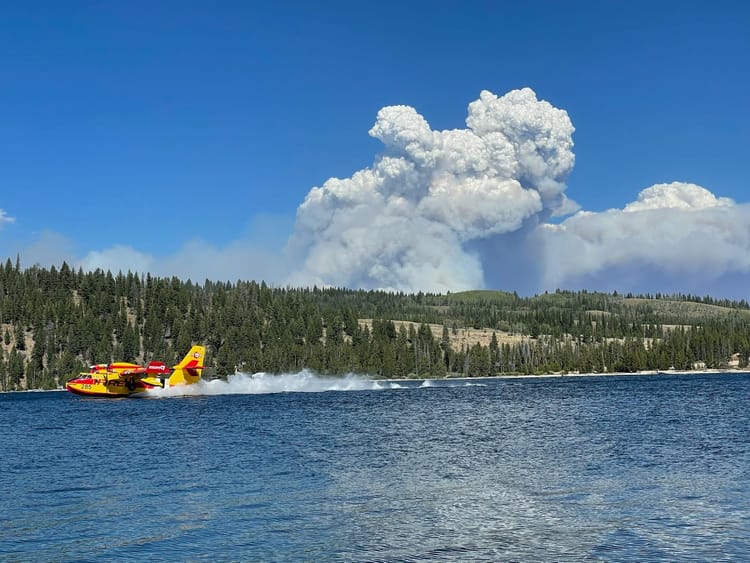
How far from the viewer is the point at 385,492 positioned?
45.2 m

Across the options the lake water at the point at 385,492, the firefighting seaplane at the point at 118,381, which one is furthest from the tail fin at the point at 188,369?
the lake water at the point at 385,492

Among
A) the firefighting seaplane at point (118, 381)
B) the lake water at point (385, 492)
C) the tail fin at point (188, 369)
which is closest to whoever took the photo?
the lake water at point (385, 492)

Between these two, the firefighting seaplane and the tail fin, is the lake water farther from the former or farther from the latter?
the tail fin

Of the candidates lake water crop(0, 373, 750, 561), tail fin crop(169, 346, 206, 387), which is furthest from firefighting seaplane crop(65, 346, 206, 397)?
lake water crop(0, 373, 750, 561)

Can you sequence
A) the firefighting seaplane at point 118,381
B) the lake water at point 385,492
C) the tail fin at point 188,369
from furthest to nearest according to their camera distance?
the tail fin at point 188,369, the firefighting seaplane at point 118,381, the lake water at point 385,492

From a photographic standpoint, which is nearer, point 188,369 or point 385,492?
point 385,492

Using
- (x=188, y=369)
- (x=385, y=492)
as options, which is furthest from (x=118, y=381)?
(x=385, y=492)

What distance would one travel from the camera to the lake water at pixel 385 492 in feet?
107

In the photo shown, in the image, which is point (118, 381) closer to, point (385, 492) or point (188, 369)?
point (188, 369)

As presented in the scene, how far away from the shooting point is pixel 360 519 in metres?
37.7

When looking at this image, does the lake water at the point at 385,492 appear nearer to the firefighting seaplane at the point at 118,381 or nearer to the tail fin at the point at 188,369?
A: the firefighting seaplane at the point at 118,381

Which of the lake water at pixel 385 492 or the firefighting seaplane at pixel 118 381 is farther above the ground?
the firefighting seaplane at pixel 118 381

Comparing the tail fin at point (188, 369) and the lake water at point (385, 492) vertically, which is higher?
the tail fin at point (188, 369)

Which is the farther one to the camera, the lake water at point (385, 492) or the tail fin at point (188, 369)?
the tail fin at point (188, 369)
